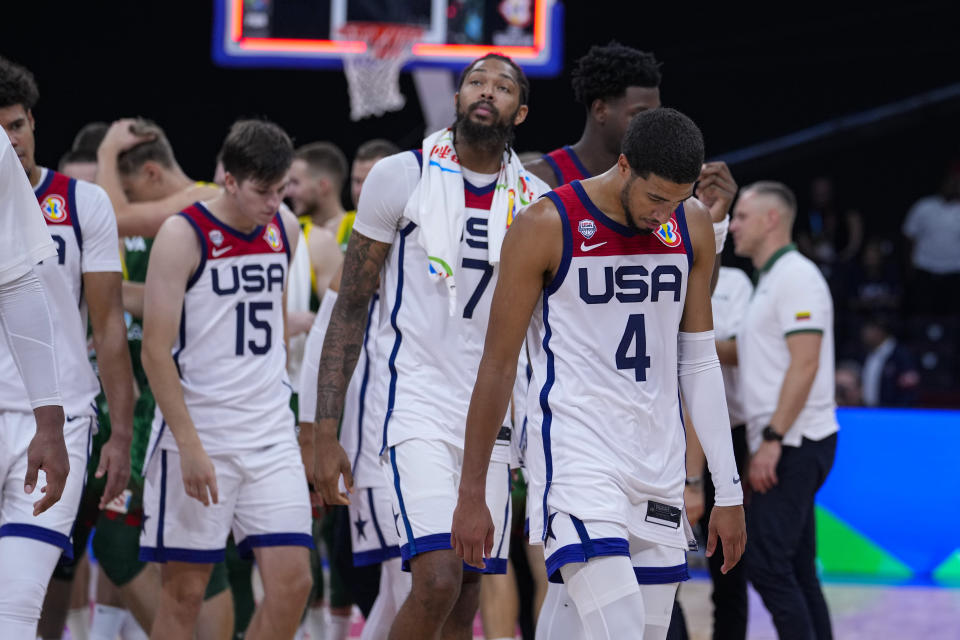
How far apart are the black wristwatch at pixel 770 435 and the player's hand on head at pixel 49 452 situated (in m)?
3.31

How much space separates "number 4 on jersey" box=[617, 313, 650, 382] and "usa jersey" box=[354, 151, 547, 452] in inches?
29.6

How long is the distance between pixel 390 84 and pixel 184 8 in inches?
204

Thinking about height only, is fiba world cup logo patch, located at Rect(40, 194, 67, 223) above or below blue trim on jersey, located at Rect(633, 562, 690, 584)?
above

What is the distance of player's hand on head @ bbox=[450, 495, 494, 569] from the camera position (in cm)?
332

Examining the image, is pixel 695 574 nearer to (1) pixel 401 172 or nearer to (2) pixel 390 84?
(2) pixel 390 84

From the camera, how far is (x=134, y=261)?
5664mm

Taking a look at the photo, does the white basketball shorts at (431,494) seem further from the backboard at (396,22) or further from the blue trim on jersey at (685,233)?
the backboard at (396,22)

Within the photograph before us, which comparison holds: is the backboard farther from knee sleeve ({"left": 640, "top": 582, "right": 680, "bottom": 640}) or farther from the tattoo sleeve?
knee sleeve ({"left": 640, "top": 582, "right": 680, "bottom": 640})

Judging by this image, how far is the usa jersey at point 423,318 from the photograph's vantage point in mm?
4008

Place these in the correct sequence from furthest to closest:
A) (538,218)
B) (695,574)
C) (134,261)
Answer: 1. (695,574)
2. (134,261)
3. (538,218)

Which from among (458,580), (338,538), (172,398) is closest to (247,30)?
(338,538)

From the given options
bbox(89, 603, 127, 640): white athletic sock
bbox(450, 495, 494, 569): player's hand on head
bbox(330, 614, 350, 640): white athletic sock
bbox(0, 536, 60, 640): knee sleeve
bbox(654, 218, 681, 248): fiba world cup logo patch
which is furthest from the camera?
bbox(330, 614, 350, 640): white athletic sock

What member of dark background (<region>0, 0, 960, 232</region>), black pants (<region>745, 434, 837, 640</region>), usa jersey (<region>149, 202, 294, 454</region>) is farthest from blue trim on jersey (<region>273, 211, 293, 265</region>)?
dark background (<region>0, 0, 960, 232</region>)

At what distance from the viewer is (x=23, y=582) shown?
382cm
